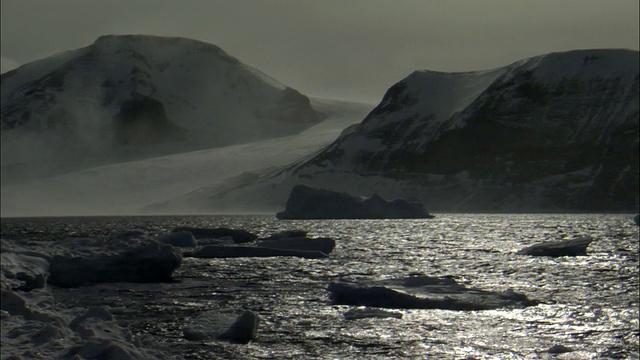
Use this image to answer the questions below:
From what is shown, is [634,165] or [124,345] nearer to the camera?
[124,345]

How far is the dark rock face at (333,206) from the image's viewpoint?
12550 cm

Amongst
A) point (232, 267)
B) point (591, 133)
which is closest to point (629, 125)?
point (591, 133)

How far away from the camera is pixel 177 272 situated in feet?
161

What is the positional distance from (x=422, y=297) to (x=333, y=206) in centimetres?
9278

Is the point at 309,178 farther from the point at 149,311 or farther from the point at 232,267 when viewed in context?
the point at 149,311

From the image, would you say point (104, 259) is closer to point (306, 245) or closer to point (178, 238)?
point (178, 238)

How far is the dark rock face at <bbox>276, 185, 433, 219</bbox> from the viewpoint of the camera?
126 meters

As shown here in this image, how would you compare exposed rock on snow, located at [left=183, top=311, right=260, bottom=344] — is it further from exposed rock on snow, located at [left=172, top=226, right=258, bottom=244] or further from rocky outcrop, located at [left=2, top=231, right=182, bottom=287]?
exposed rock on snow, located at [left=172, top=226, right=258, bottom=244]

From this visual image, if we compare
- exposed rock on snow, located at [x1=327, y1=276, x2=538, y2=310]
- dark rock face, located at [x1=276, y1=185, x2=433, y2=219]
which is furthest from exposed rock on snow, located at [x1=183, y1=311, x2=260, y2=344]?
dark rock face, located at [x1=276, y1=185, x2=433, y2=219]

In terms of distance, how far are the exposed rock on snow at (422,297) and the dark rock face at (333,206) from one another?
89.0 m

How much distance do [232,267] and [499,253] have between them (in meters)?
23.0

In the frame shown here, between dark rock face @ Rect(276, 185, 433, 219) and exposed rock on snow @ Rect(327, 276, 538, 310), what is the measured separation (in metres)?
89.0

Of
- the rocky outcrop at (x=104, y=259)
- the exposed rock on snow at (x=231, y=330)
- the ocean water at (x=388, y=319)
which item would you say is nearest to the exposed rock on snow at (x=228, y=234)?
the ocean water at (x=388, y=319)

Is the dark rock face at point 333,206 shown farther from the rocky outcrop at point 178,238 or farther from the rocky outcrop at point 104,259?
the rocky outcrop at point 104,259
